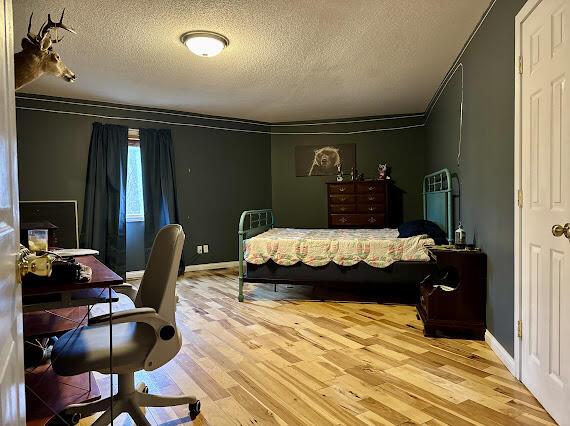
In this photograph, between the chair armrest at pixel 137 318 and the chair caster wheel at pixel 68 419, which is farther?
the chair caster wheel at pixel 68 419

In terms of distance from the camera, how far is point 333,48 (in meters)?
3.45

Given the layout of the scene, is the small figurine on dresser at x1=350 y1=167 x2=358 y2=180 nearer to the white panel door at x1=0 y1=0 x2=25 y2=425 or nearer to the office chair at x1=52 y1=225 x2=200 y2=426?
the office chair at x1=52 y1=225 x2=200 y2=426

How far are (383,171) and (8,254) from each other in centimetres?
567

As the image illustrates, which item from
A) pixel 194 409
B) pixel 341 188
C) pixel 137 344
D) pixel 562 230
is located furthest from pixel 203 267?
pixel 562 230

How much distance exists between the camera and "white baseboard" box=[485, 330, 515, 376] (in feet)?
7.59

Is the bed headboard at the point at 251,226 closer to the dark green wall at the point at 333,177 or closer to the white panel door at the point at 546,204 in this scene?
→ the dark green wall at the point at 333,177

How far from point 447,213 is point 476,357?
5.79 feet

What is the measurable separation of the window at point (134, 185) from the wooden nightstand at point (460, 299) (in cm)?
409

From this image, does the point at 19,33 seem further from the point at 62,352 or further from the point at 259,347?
the point at 259,347

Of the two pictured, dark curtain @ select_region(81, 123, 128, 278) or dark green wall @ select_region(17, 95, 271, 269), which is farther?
dark curtain @ select_region(81, 123, 128, 278)

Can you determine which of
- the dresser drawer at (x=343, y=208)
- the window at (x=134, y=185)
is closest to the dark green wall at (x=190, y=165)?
the window at (x=134, y=185)

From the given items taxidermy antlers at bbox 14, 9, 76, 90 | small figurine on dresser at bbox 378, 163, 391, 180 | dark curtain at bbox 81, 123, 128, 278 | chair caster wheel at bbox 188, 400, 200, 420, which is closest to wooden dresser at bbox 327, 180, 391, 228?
small figurine on dresser at bbox 378, 163, 391, 180

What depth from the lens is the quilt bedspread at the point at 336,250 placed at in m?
3.67

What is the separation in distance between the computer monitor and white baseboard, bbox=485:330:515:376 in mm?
4562
